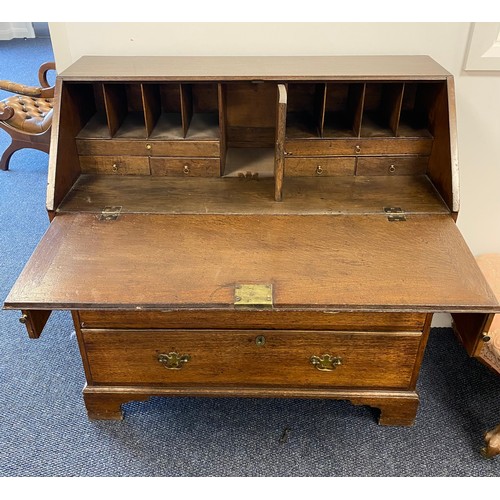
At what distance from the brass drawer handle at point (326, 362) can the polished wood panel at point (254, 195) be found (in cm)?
41

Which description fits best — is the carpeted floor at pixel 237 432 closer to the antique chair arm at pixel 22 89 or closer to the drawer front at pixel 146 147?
the drawer front at pixel 146 147

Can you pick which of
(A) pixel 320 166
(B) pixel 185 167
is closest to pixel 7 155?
(B) pixel 185 167

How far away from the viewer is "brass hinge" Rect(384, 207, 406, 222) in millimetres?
1430

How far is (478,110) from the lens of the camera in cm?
171

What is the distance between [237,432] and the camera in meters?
1.67

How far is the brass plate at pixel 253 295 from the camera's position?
45.7 inches

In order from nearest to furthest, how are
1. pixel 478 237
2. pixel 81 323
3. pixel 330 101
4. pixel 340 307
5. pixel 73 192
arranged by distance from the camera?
pixel 340 307, pixel 81 323, pixel 73 192, pixel 330 101, pixel 478 237

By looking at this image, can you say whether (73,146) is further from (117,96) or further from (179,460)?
(179,460)

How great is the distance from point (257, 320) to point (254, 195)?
38 centimetres

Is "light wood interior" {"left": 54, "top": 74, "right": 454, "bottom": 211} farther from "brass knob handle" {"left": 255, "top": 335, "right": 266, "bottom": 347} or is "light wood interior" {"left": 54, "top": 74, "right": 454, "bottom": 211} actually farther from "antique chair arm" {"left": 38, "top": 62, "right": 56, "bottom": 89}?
"antique chair arm" {"left": 38, "top": 62, "right": 56, "bottom": 89}

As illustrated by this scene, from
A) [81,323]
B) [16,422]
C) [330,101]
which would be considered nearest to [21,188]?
[16,422]

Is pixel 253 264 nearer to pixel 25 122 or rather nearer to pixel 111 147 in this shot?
pixel 111 147
